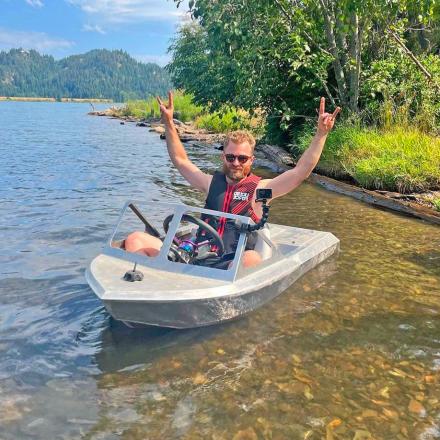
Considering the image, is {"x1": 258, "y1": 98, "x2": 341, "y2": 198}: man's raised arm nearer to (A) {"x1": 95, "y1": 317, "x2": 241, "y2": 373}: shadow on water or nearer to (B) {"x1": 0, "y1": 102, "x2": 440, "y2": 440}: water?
(B) {"x1": 0, "y1": 102, "x2": 440, "y2": 440}: water

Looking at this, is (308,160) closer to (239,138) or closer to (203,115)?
(239,138)

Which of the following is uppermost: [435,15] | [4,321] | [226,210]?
[435,15]

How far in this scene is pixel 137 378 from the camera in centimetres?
447

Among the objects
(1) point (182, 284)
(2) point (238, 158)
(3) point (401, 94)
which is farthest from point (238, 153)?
(3) point (401, 94)

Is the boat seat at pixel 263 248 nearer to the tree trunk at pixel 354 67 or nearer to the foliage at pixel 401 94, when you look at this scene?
the foliage at pixel 401 94

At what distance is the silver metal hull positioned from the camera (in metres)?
4.58

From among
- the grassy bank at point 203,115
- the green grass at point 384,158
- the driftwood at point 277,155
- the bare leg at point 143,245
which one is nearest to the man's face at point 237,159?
the bare leg at point 143,245

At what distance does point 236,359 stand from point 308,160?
7.68 feet

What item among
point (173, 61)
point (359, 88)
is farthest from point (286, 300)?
point (173, 61)

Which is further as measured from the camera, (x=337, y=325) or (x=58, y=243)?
(x=58, y=243)

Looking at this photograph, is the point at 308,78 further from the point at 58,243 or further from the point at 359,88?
the point at 58,243

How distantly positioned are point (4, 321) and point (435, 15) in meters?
11.6

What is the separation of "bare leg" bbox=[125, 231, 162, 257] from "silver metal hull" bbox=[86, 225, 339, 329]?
0.84 ft

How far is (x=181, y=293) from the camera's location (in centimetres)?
466
